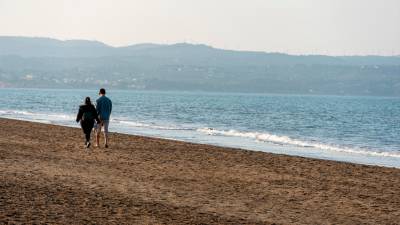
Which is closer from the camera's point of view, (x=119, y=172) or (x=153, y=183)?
(x=153, y=183)

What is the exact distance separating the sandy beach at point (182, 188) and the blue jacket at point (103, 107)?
1.13 metres

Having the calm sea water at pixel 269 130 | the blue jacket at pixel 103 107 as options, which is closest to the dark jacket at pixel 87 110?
the blue jacket at pixel 103 107

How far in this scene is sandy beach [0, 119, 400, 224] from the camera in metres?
12.2

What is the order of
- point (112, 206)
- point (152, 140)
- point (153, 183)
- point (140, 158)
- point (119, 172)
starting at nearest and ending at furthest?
point (112, 206) < point (153, 183) < point (119, 172) < point (140, 158) < point (152, 140)

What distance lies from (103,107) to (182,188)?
8.47 meters

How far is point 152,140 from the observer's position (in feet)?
95.2

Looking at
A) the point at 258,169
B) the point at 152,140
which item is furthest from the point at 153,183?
the point at 152,140

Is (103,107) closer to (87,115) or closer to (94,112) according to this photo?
(94,112)

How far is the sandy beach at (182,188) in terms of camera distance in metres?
12.2

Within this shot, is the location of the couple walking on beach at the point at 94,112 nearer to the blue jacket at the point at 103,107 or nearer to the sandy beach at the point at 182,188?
the blue jacket at the point at 103,107

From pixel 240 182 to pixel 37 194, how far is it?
214 inches

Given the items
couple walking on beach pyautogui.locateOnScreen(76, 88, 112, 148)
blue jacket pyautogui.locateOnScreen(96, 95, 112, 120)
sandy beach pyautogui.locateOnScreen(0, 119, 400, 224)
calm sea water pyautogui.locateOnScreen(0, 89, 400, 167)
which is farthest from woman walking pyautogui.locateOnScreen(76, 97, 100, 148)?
calm sea water pyautogui.locateOnScreen(0, 89, 400, 167)

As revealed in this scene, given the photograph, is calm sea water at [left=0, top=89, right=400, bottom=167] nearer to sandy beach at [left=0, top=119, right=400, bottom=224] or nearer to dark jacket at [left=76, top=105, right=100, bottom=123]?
sandy beach at [left=0, top=119, right=400, bottom=224]

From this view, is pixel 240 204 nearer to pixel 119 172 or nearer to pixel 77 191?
pixel 77 191
